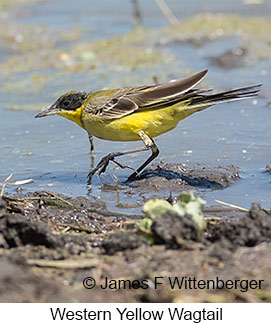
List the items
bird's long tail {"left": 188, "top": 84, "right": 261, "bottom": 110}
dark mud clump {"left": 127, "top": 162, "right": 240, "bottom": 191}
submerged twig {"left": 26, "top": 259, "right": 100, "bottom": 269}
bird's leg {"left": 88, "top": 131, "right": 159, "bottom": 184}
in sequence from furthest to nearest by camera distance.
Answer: bird's leg {"left": 88, "top": 131, "right": 159, "bottom": 184}, dark mud clump {"left": 127, "top": 162, "right": 240, "bottom": 191}, bird's long tail {"left": 188, "top": 84, "right": 261, "bottom": 110}, submerged twig {"left": 26, "top": 259, "right": 100, "bottom": 269}

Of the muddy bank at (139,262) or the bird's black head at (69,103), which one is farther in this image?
the bird's black head at (69,103)

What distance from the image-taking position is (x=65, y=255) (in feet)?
16.5

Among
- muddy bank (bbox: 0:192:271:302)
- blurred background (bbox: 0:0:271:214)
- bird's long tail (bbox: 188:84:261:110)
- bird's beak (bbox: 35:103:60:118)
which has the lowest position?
blurred background (bbox: 0:0:271:214)

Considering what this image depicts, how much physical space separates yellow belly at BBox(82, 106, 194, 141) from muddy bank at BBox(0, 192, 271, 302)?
238 centimetres

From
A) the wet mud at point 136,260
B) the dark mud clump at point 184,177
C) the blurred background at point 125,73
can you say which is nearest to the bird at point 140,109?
the dark mud clump at point 184,177

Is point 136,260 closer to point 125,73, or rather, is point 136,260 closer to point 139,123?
point 139,123

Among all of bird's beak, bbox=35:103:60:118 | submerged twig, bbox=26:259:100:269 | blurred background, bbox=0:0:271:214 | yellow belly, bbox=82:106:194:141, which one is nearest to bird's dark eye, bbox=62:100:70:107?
bird's beak, bbox=35:103:60:118

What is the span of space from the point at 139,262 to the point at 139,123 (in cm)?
329

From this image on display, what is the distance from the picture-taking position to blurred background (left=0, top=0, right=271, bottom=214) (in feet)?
27.7

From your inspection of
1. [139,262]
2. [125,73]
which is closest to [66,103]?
[139,262]

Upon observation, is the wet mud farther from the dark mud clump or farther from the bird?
the bird

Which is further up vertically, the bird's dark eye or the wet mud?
the wet mud

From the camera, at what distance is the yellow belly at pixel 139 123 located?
7.78m

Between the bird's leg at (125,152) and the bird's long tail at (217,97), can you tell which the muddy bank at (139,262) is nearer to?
the bird's long tail at (217,97)
